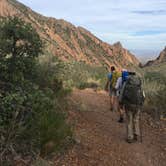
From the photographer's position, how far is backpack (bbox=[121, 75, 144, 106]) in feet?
28.9

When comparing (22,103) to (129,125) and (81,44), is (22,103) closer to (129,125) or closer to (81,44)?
(129,125)

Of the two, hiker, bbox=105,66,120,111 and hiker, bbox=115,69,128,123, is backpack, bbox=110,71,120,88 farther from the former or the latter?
hiker, bbox=115,69,128,123

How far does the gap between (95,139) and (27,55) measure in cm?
221

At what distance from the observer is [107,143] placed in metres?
8.69

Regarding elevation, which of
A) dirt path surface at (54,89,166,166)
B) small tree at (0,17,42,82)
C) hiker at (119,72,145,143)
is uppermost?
small tree at (0,17,42,82)

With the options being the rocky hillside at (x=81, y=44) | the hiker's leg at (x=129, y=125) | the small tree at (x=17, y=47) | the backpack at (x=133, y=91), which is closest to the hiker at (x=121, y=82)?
the backpack at (x=133, y=91)

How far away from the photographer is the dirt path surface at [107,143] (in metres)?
7.58

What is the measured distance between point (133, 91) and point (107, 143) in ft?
3.97

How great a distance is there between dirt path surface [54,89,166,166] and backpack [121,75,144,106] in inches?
35.5

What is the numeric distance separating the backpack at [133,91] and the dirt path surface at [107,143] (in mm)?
901

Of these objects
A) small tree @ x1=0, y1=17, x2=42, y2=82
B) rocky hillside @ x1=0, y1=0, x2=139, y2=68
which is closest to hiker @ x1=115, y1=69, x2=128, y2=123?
small tree @ x1=0, y1=17, x2=42, y2=82

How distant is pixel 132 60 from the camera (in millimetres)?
70812

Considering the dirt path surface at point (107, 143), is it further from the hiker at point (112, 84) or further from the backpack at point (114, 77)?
the backpack at point (114, 77)

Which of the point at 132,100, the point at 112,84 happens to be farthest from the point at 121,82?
the point at 112,84
